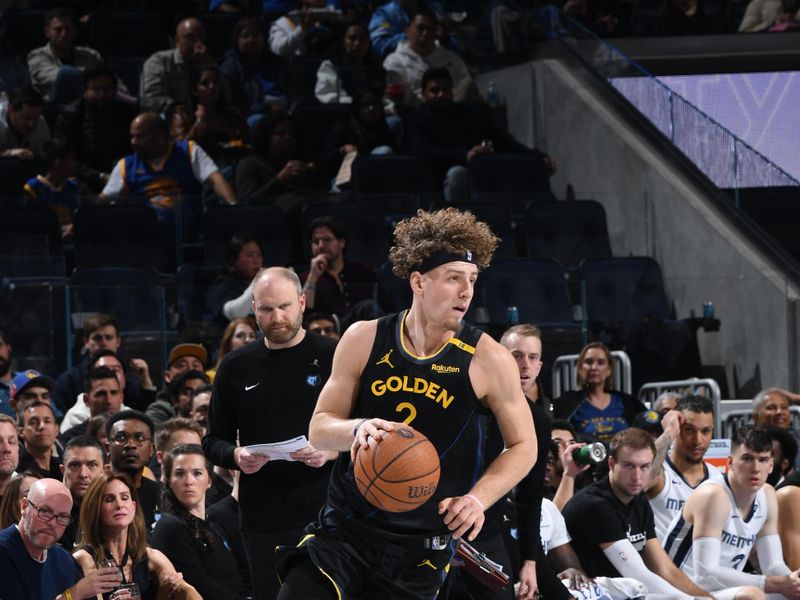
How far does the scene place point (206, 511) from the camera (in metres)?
8.10

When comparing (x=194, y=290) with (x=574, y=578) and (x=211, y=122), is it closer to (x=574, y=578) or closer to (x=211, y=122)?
(x=211, y=122)

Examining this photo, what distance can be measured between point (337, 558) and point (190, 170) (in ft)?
26.2

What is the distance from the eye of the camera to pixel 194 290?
1115 centimetres

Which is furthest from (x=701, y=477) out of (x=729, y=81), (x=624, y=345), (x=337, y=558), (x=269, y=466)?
(x=729, y=81)

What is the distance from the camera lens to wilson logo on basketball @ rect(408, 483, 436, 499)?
4.90 metres

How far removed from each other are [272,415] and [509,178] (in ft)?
25.3

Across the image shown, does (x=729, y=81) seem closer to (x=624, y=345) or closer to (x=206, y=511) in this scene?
(x=624, y=345)

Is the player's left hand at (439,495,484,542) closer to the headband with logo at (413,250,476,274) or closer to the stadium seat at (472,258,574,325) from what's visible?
the headband with logo at (413,250,476,274)

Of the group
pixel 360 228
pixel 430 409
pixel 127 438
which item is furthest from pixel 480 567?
pixel 360 228

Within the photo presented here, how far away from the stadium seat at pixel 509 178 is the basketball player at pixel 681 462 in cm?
426

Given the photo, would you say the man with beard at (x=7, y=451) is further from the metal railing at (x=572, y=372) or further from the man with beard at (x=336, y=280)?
the metal railing at (x=572, y=372)

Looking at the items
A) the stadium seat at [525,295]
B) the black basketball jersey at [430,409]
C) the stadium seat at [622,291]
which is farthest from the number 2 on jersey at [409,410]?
the stadium seat at [622,291]

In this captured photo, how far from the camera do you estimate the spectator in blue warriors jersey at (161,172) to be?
12.4 metres

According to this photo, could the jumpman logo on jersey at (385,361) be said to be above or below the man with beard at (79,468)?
above
